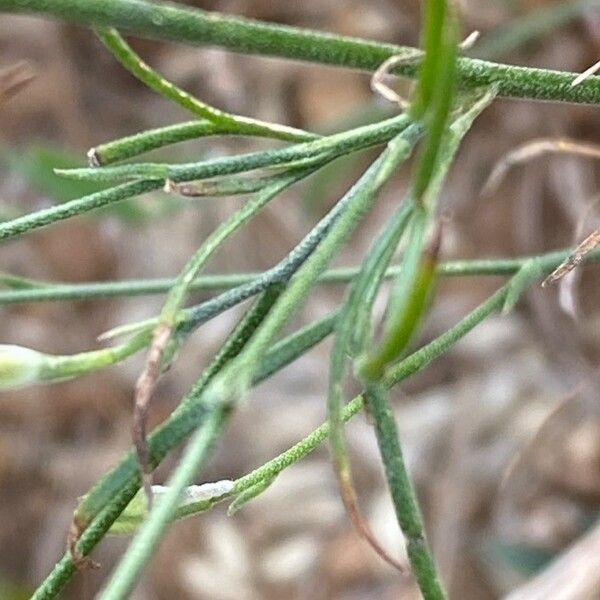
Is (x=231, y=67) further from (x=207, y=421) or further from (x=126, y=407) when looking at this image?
(x=207, y=421)

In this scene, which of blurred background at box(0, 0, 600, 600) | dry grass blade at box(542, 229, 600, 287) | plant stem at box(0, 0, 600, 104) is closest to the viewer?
plant stem at box(0, 0, 600, 104)

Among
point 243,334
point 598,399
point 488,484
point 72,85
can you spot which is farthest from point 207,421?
point 72,85

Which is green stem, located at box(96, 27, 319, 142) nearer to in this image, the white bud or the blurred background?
the white bud

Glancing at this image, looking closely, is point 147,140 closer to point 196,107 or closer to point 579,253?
point 196,107

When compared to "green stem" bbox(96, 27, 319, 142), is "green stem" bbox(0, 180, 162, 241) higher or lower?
lower

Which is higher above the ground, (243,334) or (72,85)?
(72,85)

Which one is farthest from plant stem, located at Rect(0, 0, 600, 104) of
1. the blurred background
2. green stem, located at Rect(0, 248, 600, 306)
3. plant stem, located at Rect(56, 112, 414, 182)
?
the blurred background

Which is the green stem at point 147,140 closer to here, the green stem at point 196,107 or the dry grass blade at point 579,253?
the green stem at point 196,107
